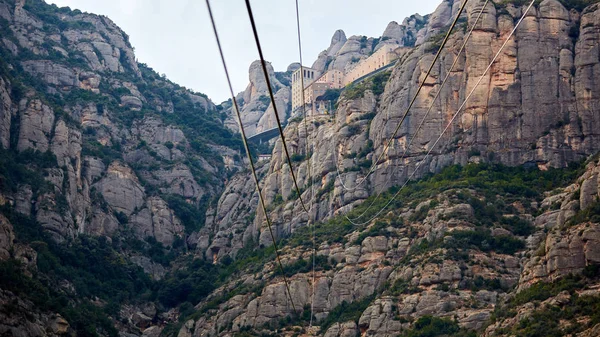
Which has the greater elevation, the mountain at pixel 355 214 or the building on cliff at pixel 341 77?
the building on cliff at pixel 341 77

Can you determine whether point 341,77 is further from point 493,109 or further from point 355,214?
point 493,109

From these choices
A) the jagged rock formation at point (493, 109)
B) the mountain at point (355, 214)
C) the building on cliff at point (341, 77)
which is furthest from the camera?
the building on cliff at point (341, 77)

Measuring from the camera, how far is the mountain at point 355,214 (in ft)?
229

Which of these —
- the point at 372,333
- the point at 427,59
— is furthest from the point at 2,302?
the point at 427,59

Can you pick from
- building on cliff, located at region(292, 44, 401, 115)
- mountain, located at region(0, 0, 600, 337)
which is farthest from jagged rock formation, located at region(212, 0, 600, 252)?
building on cliff, located at region(292, 44, 401, 115)

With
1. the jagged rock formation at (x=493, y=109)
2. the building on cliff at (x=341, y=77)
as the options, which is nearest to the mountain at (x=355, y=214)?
the jagged rock formation at (x=493, y=109)

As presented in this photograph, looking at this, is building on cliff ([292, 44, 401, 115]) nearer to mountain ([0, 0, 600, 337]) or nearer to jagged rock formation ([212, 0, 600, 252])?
mountain ([0, 0, 600, 337])

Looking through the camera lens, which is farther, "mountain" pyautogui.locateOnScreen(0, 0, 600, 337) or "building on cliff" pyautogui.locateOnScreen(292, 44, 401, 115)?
"building on cliff" pyautogui.locateOnScreen(292, 44, 401, 115)

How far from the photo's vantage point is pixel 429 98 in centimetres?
9538

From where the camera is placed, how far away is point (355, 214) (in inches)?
3634

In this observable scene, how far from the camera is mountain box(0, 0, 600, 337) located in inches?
2744

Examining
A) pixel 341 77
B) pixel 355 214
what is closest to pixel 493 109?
pixel 355 214

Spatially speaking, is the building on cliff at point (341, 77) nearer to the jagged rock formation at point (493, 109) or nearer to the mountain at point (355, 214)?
the mountain at point (355, 214)

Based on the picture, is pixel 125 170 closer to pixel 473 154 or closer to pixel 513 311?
pixel 473 154
